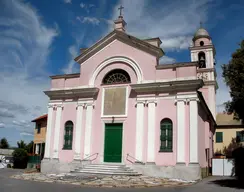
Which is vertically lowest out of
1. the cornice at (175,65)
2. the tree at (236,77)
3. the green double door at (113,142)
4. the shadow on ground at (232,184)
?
the shadow on ground at (232,184)

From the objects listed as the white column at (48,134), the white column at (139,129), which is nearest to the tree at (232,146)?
the white column at (139,129)

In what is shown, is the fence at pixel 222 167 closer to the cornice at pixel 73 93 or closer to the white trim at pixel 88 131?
the white trim at pixel 88 131

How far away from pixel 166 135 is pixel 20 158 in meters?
16.0

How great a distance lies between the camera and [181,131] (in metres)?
17.2

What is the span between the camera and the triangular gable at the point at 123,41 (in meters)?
19.2

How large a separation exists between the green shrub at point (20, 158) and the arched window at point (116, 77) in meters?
12.4

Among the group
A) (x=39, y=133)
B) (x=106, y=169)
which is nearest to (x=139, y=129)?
(x=106, y=169)

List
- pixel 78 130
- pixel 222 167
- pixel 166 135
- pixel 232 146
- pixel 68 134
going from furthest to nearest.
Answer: pixel 232 146 < pixel 222 167 < pixel 68 134 < pixel 78 130 < pixel 166 135

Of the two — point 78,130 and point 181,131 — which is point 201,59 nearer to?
point 181,131

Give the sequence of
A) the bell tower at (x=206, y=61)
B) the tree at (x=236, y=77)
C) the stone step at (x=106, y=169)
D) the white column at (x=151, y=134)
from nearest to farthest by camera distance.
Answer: the tree at (x=236, y=77) → the stone step at (x=106, y=169) → the white column at (x=151, y=134) → the bell tower at (x=206, y=61)

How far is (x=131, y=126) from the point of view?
736 inches

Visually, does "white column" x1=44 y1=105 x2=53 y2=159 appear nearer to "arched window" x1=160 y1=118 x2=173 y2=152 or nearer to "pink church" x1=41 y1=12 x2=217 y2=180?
"pink church" x1=41 y1=12 x2=217 y2=180

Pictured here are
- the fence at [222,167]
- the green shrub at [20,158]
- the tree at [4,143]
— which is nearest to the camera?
the fence at [222,167]

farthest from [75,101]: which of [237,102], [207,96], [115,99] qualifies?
[207,96]
